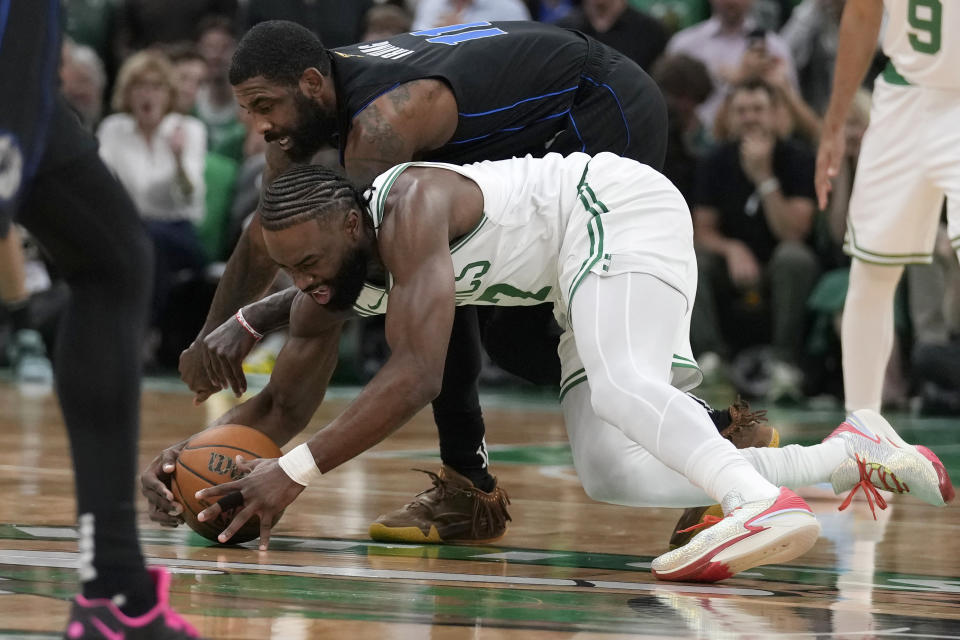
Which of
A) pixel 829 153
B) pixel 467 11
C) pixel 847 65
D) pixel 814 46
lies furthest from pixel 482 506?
pixel 467 11

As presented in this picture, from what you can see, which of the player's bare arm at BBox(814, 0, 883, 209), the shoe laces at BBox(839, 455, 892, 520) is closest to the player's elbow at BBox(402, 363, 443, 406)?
the shoe laces at BBox(839, 455, 892, 520)

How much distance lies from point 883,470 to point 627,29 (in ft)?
20.3

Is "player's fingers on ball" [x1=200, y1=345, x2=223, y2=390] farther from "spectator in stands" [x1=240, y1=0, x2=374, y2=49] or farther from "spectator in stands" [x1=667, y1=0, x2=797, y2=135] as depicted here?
"spectator in stands" [x1=240, y1=0, x2=374, y2=49]

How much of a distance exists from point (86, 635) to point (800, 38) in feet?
25.8

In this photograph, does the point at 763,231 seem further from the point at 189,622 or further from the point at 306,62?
the point at 189,622

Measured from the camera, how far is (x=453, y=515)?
13.9ft

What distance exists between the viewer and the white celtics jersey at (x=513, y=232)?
A: 3.82 metres

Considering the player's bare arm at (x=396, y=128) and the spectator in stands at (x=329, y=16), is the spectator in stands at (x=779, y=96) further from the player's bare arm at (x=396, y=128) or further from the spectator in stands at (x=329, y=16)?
the player's bare arm at (x=396, y=128)

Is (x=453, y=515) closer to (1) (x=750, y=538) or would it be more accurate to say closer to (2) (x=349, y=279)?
(2) (x=349, y=279)

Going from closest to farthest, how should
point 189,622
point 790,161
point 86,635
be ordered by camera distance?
point 86,635, point 189,622, point 790,161

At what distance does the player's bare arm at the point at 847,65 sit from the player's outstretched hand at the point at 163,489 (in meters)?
2.60

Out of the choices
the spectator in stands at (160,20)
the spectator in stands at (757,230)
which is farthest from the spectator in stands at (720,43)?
the spectator in stands at (160,20)

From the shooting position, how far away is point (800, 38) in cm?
948

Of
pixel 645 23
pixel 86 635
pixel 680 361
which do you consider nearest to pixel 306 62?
pixel 680 361
